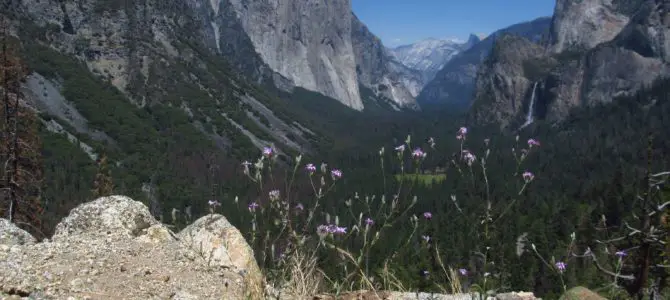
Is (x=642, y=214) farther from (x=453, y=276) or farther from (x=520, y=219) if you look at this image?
(x=520, y=219)

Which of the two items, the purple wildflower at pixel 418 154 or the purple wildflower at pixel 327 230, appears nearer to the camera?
the purple wildflower at pixel 327 230

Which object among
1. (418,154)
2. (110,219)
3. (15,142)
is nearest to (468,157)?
(418,154)

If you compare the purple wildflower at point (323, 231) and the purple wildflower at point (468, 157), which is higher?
the purple wildflower at point (468, 157)

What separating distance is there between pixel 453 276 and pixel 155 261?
12.3 ft

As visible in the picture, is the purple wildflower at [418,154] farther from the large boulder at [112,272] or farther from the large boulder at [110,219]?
the large boulder at [110,219]

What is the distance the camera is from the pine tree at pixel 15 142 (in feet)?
76.7

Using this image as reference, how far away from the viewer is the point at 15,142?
2470cm

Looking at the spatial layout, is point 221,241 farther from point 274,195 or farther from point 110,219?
point 274,195

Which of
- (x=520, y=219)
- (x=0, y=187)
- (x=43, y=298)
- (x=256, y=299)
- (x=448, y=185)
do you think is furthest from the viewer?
(x=448, y=185)

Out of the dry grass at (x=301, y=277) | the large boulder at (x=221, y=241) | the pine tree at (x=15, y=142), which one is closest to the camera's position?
the dry grass at (x=301, y=277)

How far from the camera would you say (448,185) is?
639ft

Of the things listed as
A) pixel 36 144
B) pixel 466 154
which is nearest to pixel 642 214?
pixel 466 154

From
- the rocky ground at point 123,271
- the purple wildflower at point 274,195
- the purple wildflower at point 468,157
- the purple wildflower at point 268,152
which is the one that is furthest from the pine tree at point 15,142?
the purple wildflower at point 468,157

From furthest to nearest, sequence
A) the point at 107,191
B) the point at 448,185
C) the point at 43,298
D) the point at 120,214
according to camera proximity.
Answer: the point at 448,185, the point at 107,191, the point at 120,214, the point at 43,298
